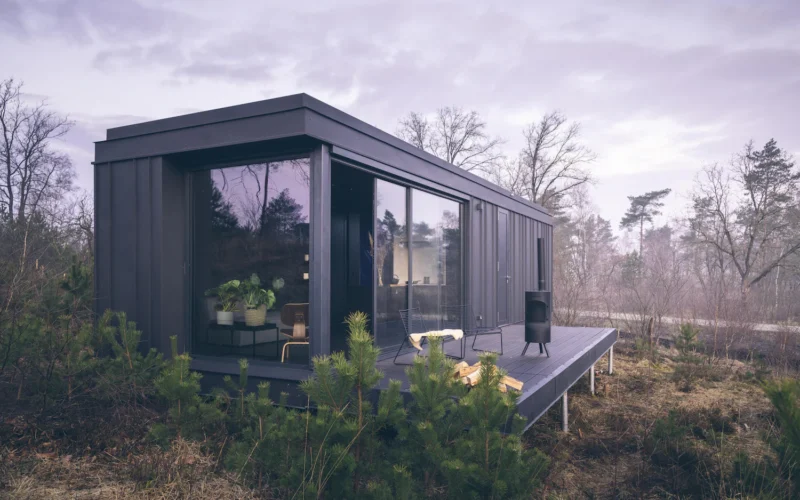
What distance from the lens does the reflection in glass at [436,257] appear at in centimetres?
571

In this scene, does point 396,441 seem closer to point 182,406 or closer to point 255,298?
point 182,406

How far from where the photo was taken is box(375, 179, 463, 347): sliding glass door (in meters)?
5.18

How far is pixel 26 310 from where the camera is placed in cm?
423

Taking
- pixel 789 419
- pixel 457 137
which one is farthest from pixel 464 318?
pixel 457 137

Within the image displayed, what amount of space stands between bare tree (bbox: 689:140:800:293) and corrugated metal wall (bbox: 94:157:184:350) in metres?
16.5

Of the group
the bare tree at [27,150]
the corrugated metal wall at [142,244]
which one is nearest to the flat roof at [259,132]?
the corrugated metal wall at [142,244]

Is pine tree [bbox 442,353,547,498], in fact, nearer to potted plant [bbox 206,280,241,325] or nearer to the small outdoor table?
the small outdoor table

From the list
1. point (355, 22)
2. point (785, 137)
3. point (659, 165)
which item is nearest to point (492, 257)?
point (355, 22)

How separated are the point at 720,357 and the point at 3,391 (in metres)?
9.63

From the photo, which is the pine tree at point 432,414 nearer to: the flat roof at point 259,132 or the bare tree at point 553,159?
the flat roof at point 259,132

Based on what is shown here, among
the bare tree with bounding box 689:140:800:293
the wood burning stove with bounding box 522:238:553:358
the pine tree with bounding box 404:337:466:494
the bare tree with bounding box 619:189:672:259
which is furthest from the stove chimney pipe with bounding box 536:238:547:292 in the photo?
the bare tree with bounding box 619:189:672:259

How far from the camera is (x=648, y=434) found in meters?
4.31

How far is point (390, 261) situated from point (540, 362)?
5.84ft

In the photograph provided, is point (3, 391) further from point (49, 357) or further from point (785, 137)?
point (785, 137)
